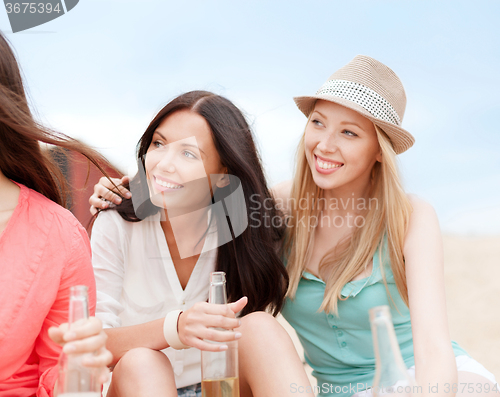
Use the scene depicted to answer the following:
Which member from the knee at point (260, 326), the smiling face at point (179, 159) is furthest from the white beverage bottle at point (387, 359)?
the smiling face at point (179, 159)

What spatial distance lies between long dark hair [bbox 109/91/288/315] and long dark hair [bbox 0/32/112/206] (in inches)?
17.6

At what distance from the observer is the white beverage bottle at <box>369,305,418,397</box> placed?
0.80 meters

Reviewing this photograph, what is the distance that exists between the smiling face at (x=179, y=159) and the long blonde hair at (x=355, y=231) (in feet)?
1.26

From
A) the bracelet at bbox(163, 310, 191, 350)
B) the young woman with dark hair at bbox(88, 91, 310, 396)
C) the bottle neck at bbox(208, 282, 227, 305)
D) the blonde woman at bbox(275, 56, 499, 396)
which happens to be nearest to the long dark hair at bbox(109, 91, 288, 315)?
the young woman with dark hair at bbox(88, 91, 310, 396)

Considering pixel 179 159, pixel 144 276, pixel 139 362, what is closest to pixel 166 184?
pixel 179 159

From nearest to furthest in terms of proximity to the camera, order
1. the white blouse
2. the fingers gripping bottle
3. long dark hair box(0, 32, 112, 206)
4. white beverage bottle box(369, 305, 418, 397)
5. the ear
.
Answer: white beverage bottle box(369, 305, 418, 397)
long dark hair box(0, 32, 112, 206)
the fingers gripping bottle
the white blouse
the ear

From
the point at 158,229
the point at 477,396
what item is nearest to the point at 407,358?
the point at 477,396

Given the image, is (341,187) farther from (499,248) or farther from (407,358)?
(499,248)

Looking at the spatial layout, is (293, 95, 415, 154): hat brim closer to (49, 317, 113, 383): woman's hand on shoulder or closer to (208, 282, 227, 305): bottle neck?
(208, 282, 227, 305): bottle neck

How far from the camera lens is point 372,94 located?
1.78 m

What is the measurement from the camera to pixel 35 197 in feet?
4.24

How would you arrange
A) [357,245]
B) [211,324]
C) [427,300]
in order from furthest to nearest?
[357,245], [427,300], [211,324]

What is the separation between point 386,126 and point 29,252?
3.95ft

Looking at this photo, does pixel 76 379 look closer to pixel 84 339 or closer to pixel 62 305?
pixel 84 339
